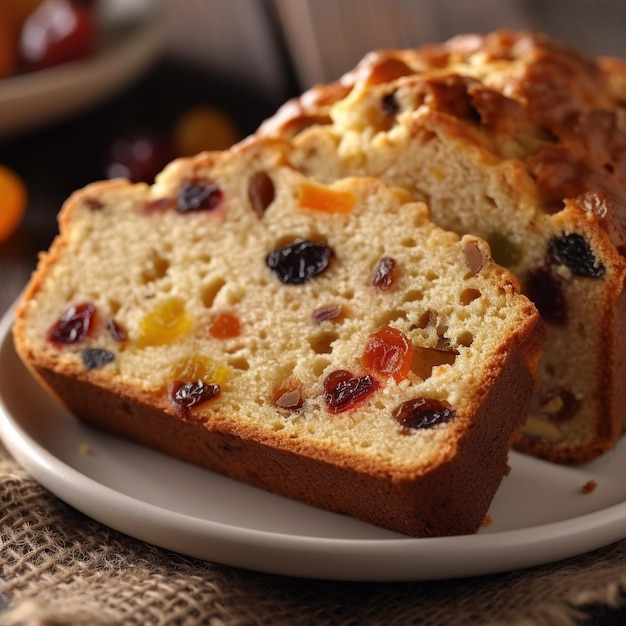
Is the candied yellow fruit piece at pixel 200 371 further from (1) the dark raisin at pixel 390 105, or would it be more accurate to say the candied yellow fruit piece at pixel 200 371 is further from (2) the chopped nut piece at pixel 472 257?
(1) the dark raisin at pixel 390 105

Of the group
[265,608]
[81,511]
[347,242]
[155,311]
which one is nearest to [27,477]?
[81,511]

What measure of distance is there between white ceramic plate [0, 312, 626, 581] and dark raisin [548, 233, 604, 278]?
63cm

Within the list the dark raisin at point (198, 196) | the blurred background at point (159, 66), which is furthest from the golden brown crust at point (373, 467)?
the blurred background at point (159, 66)

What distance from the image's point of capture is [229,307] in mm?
2947

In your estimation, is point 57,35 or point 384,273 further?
point 57,35

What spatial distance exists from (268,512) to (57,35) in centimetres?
330

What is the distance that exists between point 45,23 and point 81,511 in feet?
11.0

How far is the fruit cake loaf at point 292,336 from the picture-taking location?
2541 mm

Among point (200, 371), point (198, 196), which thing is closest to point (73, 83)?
point (198, 196)

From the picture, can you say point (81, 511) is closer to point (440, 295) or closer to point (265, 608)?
point (265, 608)

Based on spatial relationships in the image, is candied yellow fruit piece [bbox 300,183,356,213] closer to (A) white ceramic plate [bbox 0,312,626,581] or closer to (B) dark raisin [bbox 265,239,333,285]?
(B) dark raisin [bbox 265,239,333,285]

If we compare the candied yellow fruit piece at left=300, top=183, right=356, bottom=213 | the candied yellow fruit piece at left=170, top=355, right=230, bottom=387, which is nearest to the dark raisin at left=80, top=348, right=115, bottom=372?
the candied yellow fruit piece at left=170, top=355, right=230, bottom=387

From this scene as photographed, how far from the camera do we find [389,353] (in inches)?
105

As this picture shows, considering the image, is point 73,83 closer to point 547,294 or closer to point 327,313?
point 327,313
